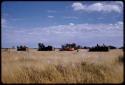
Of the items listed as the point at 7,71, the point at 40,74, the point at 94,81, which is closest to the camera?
the point at 7,71

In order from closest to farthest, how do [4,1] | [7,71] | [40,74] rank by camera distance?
[4,1]
[7,71]
[40,74]

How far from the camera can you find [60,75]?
384 inches

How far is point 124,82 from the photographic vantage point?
18.5ft

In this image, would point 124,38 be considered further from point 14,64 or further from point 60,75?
point 14,64

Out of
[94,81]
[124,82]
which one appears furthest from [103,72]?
[124,82]

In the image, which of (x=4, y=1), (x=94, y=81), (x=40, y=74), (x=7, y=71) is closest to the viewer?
(x=4, y=1)

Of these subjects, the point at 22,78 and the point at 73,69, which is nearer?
the point at 22,78

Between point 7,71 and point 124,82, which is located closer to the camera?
point 124,82

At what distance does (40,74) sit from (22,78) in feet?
3.21

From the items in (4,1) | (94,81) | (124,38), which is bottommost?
(94,81)

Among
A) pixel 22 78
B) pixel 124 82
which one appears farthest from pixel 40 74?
pixel 124 82

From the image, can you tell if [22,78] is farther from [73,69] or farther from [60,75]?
[73,69]

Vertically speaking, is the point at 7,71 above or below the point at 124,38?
below

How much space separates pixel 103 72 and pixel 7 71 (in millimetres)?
2809
